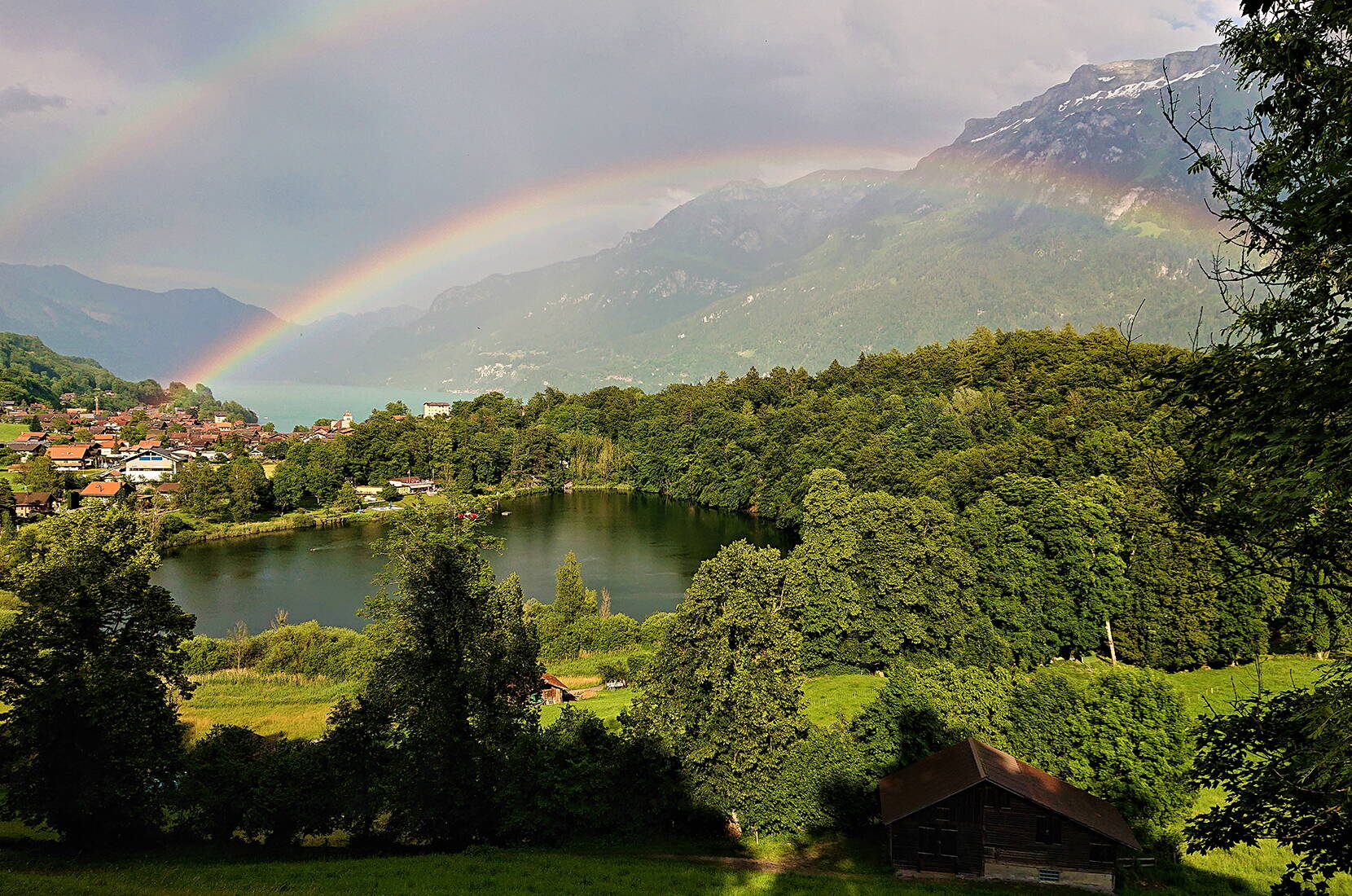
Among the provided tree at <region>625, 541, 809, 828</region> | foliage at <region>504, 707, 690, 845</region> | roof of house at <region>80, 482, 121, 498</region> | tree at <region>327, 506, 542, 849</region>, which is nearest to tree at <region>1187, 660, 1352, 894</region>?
tree at <region>625, 541, 809, 828</region>

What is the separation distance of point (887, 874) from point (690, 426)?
71736mm

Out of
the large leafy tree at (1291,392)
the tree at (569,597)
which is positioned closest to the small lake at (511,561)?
the tree at (569,597)

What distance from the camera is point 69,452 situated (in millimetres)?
76500

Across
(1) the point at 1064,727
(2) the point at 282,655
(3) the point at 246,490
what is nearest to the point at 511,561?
(2) the point at 282,655

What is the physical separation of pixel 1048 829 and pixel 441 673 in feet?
39.8

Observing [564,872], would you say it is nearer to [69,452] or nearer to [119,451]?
[69,452]

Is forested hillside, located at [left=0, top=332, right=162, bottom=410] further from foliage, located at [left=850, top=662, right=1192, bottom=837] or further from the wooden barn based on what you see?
the wooden barn

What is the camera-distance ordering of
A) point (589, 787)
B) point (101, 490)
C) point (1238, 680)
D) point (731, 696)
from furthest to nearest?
1. point (101, 490)
2. point (1238, 680)
3. point (589, 787)
4. point (731, 696)

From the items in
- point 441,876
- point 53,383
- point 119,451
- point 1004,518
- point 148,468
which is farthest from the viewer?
point 53,383

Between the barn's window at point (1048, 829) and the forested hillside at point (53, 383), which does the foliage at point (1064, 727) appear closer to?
the barn's window at point (1048, 829)

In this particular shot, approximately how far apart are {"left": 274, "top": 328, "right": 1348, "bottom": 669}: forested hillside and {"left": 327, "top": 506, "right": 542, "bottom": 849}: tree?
854cm

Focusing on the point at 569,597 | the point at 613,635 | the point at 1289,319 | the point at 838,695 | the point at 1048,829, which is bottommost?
the point at 613,635

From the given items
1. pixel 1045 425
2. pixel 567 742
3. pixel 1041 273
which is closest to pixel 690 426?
pixel 1045 425

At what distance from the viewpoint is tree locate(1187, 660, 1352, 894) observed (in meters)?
5.00
